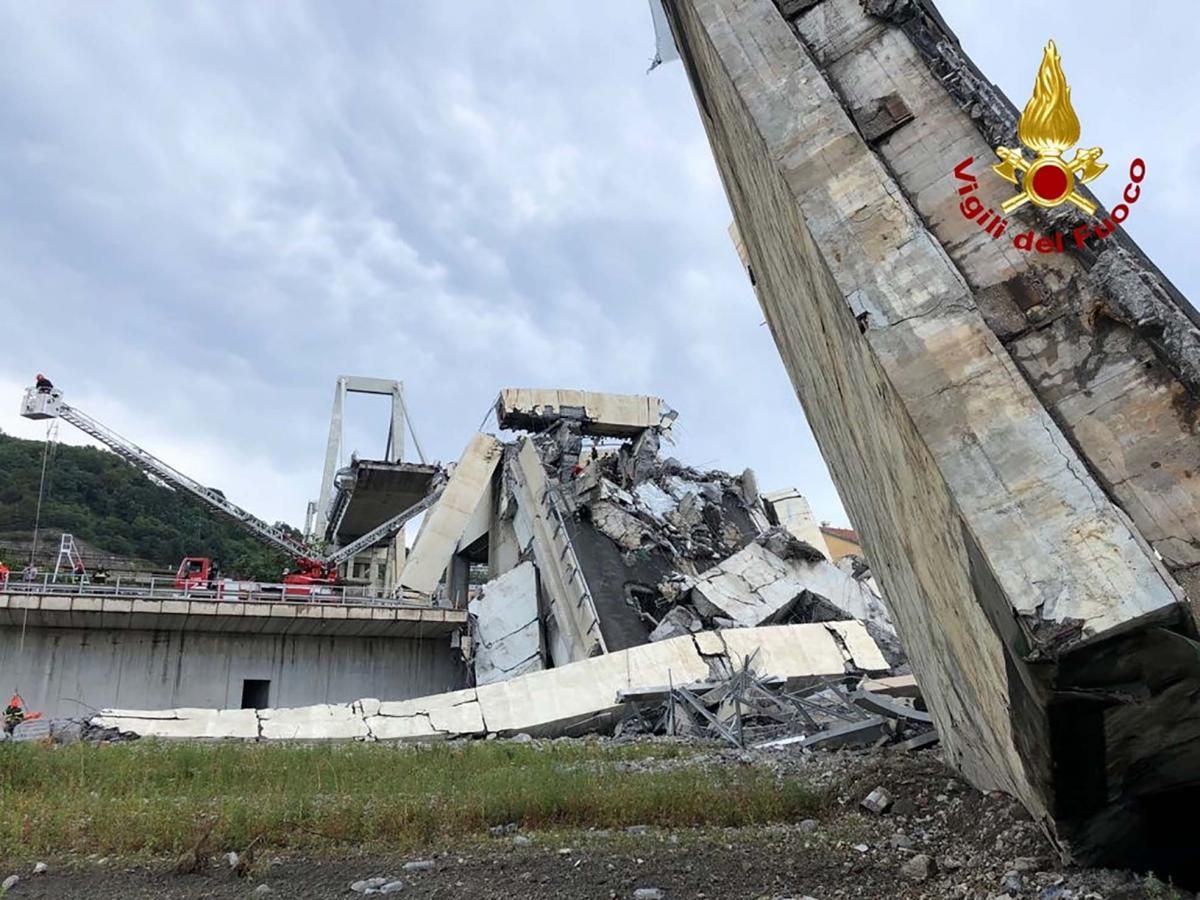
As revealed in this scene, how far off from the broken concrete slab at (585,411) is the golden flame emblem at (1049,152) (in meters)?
20.8

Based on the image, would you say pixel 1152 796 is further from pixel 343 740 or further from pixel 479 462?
pixel 479 462

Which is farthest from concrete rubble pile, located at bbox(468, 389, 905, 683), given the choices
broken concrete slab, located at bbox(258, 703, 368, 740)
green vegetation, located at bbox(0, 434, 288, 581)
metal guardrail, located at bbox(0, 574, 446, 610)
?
green vegetation, located at bbox(0, 434, 288, 581)

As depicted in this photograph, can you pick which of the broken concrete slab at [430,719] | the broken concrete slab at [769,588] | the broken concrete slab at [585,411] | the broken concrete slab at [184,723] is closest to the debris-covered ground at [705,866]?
the broken concrete slab at [430,719]

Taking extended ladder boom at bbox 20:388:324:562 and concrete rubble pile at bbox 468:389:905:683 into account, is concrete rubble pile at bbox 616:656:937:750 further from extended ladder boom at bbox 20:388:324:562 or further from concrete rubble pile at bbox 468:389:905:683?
extended ladder boom at bbox 20:388:324:562

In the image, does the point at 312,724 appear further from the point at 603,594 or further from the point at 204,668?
the point at 204,668

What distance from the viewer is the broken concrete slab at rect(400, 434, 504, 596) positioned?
828 inches

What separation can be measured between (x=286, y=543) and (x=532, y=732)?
2006 centimetres

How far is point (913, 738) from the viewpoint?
7.46 m

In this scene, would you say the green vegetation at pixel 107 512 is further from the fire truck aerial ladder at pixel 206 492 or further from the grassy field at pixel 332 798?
the grassy field at pixel 332 798

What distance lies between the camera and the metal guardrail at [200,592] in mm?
17281

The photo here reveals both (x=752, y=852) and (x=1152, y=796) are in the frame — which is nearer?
(x=1152, y=796)

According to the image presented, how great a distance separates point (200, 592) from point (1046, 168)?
61.4 feet

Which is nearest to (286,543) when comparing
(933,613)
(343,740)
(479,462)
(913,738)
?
(479,462)

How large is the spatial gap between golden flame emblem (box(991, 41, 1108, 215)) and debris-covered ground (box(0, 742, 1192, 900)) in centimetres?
256
